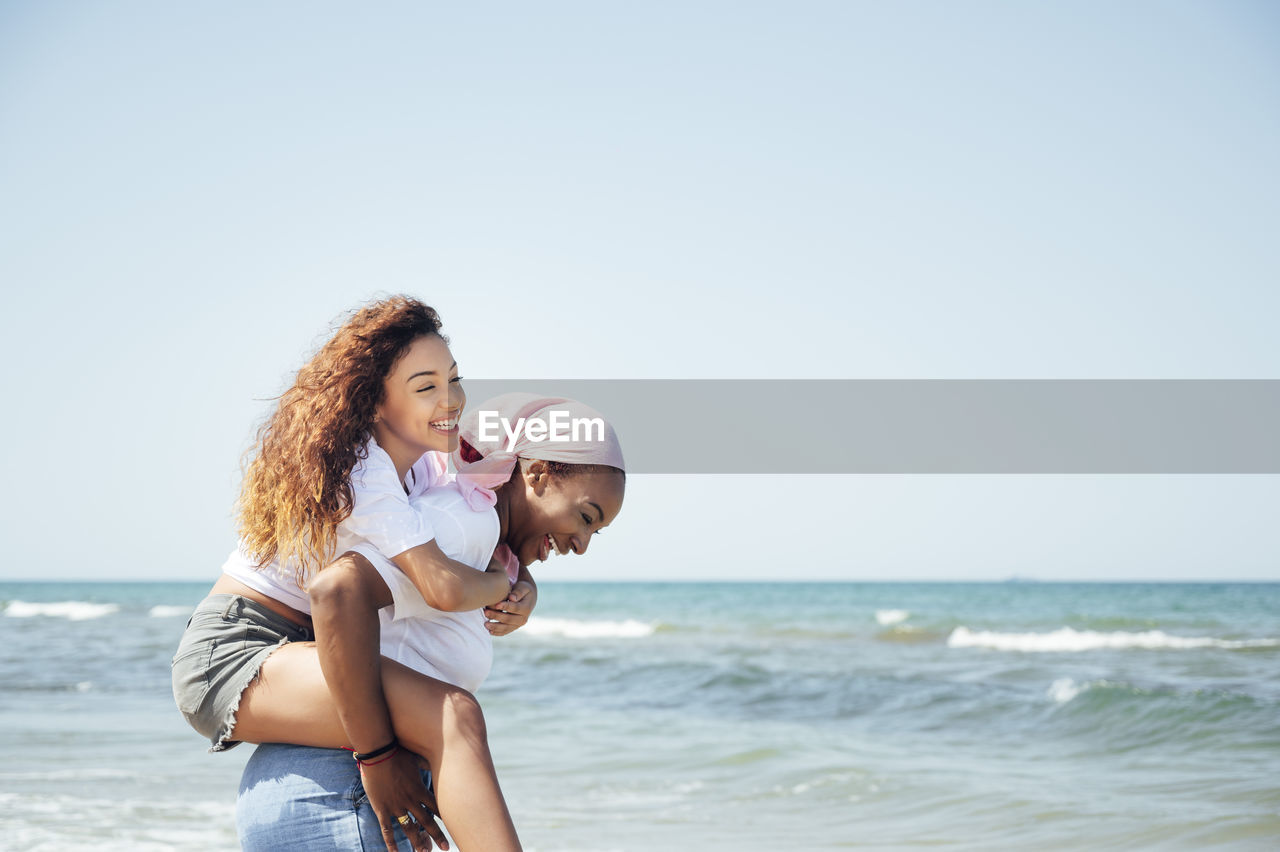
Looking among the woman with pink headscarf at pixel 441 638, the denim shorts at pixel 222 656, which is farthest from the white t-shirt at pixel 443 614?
the denim shorts at pixel 222 656

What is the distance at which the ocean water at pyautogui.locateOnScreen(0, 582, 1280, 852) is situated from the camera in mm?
5805

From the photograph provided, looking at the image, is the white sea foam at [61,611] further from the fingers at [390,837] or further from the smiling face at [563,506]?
the fingers at [390,837]

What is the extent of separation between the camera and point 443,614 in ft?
6.31

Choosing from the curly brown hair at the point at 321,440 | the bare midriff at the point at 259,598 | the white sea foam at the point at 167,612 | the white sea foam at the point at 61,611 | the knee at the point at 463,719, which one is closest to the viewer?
the knee at the point at 463,719

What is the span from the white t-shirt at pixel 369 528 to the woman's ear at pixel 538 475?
0.72ft

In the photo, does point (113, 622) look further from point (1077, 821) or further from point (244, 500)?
point (244, 500)

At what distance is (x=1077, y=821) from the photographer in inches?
239

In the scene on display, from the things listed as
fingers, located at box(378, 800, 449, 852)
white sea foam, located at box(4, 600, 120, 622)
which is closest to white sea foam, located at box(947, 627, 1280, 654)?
fingers, located at box(378, 800, 449, 852)

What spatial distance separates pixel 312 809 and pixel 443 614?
0.38 metres

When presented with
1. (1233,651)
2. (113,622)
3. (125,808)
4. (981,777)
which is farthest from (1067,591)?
(125,808)

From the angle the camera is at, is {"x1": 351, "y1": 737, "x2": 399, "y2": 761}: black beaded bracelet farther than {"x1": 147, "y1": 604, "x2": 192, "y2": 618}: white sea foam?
No

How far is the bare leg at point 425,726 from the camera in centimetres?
174

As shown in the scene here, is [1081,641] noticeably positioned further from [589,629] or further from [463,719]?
[463,719]

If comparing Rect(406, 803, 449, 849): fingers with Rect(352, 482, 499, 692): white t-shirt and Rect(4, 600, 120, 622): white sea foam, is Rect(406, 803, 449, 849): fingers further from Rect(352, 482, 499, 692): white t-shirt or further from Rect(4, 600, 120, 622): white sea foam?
Rect(4, 600, 120, 622): white sea foam
